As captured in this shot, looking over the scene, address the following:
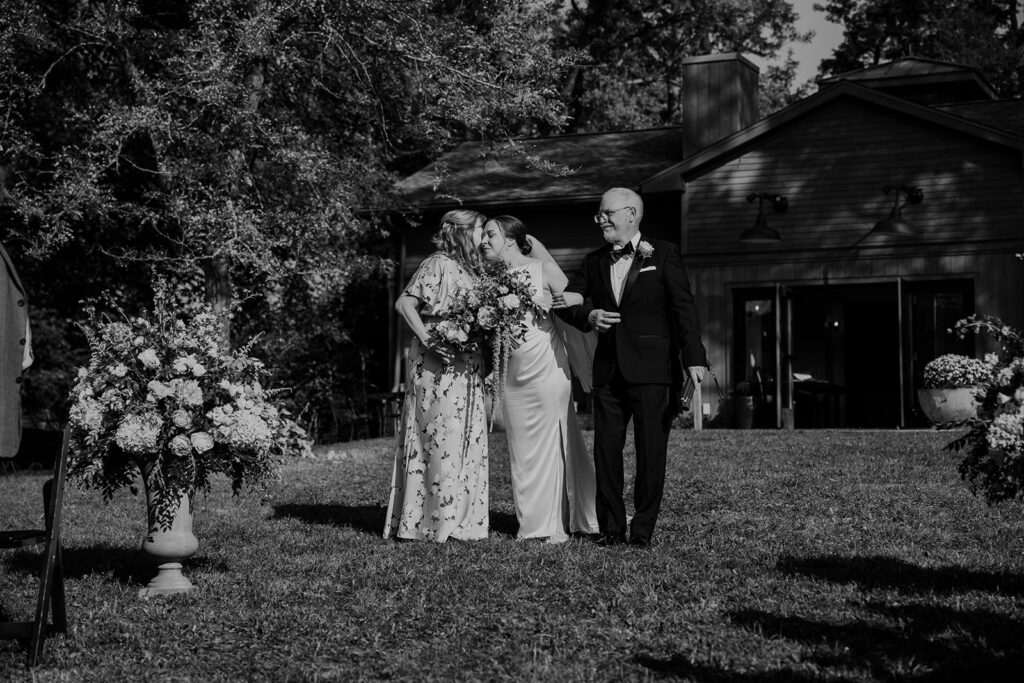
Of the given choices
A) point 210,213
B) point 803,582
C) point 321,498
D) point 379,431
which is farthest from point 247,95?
point 803,582

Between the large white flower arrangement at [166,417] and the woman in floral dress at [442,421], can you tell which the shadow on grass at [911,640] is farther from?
the woman in floral dress at [442,421]

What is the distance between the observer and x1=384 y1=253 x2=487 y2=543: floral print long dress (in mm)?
8508

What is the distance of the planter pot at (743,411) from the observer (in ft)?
69.1

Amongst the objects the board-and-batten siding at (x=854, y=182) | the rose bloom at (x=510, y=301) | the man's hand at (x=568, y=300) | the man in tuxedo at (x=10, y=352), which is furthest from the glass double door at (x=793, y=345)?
the man in tuxedo at (x=10, y=352)

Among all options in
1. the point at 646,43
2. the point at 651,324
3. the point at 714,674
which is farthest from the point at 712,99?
the point at 714,674

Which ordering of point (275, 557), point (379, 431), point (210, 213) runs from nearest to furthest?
point (275, 557) < point (210, 213) < point (379, 431)

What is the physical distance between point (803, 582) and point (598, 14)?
27.1 metres

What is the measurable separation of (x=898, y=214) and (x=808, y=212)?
5.50 ft

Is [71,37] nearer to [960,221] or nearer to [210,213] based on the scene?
[210,213]

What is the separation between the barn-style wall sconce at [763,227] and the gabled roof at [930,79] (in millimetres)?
A: 4722

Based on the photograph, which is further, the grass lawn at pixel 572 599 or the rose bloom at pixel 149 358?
the rose bloom at pixel 149 358

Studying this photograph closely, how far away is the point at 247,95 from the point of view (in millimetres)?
17078

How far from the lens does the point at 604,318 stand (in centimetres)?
799

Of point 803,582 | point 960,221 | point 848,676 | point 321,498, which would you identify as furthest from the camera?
point 960,221
